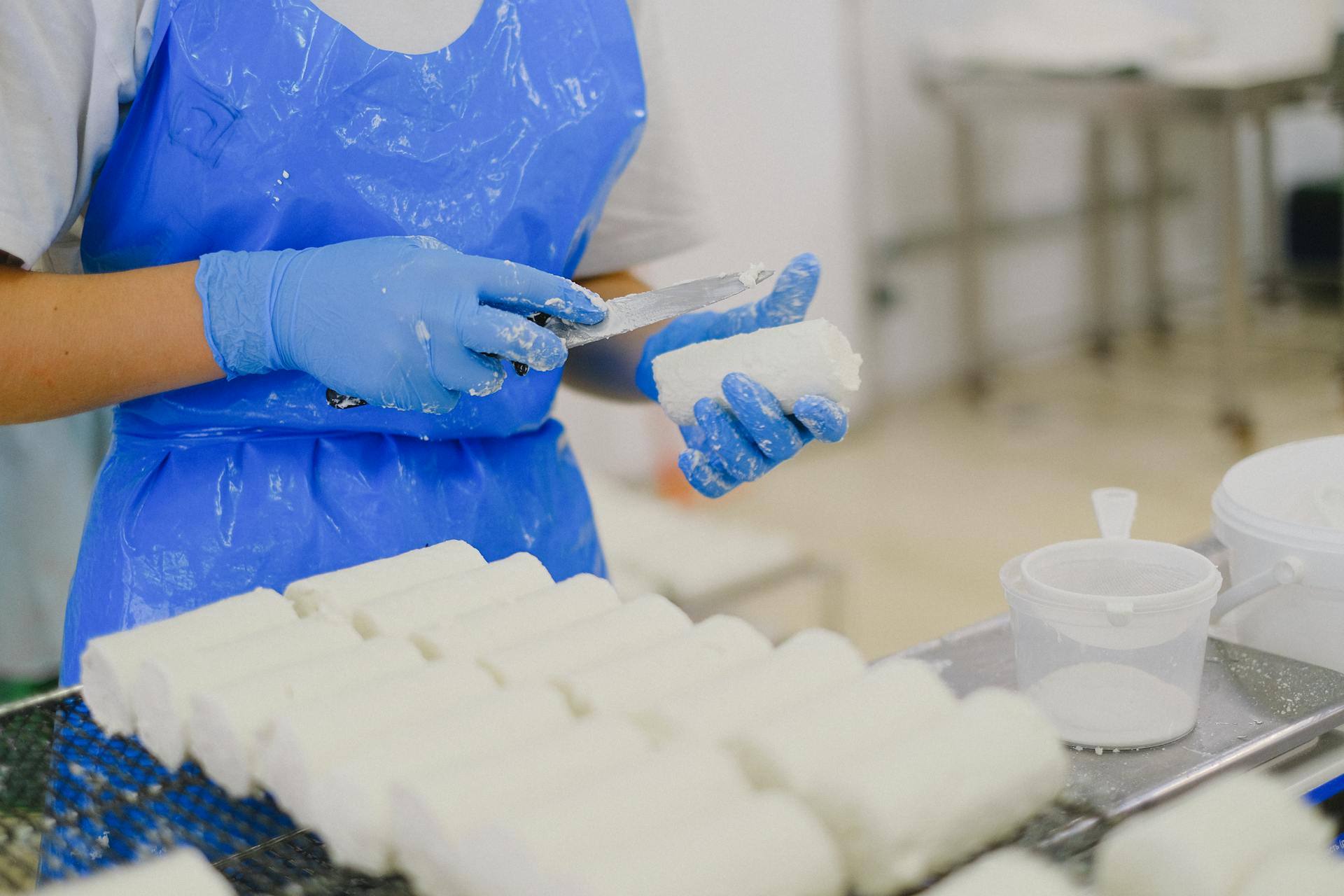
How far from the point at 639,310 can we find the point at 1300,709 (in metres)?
0.69

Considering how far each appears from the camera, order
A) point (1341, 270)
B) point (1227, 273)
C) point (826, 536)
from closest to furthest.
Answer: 1. point (826, 536)
2. point (1227, 273)
3. point (1341, 270)

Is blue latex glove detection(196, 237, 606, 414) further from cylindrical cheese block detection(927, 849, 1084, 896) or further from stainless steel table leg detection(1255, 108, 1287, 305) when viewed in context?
stainless steel table leg detection(1255, 108, 1287, 305)

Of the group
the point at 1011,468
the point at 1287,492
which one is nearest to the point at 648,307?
the point at 1287,492

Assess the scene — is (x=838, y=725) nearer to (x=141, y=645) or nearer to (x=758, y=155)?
(x=141, y=645)

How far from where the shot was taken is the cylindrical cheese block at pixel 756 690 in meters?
0.86

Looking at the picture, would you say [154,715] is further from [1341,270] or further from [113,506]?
[1341,270]

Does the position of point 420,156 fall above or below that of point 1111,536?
above

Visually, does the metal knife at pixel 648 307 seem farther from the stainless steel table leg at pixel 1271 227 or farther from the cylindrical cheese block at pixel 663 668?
the stainless steel table leg at pixel 1271 227

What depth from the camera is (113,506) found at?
53.6 inches

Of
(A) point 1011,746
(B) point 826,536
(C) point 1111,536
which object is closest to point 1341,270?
(B) point 826,536

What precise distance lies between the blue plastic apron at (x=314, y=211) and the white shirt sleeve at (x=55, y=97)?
0.03 m

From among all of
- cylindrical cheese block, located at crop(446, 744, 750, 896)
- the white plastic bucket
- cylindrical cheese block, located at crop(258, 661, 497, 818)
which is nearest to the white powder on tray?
the white plastic bucket

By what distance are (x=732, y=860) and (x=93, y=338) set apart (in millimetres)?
825

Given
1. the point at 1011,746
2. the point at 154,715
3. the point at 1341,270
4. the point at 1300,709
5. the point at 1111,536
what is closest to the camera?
the point at 1011,746
